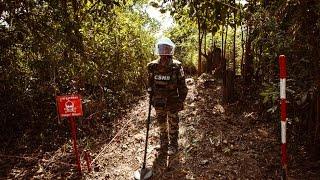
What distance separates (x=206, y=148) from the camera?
5742 millimetres

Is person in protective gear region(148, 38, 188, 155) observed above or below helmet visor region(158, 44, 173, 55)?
below

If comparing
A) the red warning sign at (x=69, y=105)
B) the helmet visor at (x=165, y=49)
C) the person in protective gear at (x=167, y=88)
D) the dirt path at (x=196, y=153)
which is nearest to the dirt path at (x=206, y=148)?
the dirt path at (x=196, y=153)

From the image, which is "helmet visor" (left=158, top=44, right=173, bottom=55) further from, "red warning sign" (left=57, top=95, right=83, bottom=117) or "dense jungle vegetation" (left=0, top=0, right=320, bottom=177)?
"red warning sign" (left=57, top=95, right=83, bottom=117)

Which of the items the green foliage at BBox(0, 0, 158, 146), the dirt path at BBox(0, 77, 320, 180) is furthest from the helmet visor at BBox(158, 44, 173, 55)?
the dirt path at BBox(0, 77, 320, 180)

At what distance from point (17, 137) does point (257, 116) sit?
4.00 meters

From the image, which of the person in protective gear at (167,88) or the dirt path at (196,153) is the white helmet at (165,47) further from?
the dirt path at (196,153)

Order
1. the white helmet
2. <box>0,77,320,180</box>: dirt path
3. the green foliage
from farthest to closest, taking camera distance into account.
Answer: the green foliage, the white helmet, <box>0,77,320,180</box>: dirt path

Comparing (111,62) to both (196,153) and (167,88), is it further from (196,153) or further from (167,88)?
(196,153)

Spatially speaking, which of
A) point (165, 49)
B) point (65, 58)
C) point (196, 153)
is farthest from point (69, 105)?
point (196, 153)

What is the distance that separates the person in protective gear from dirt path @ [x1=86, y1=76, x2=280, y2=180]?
0.31m

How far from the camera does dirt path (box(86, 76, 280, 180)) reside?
513 centimetres

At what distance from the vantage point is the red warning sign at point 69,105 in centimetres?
510

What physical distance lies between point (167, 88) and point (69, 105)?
1391 millimetres

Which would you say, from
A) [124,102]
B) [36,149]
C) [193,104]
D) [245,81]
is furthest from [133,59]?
[36,149]
